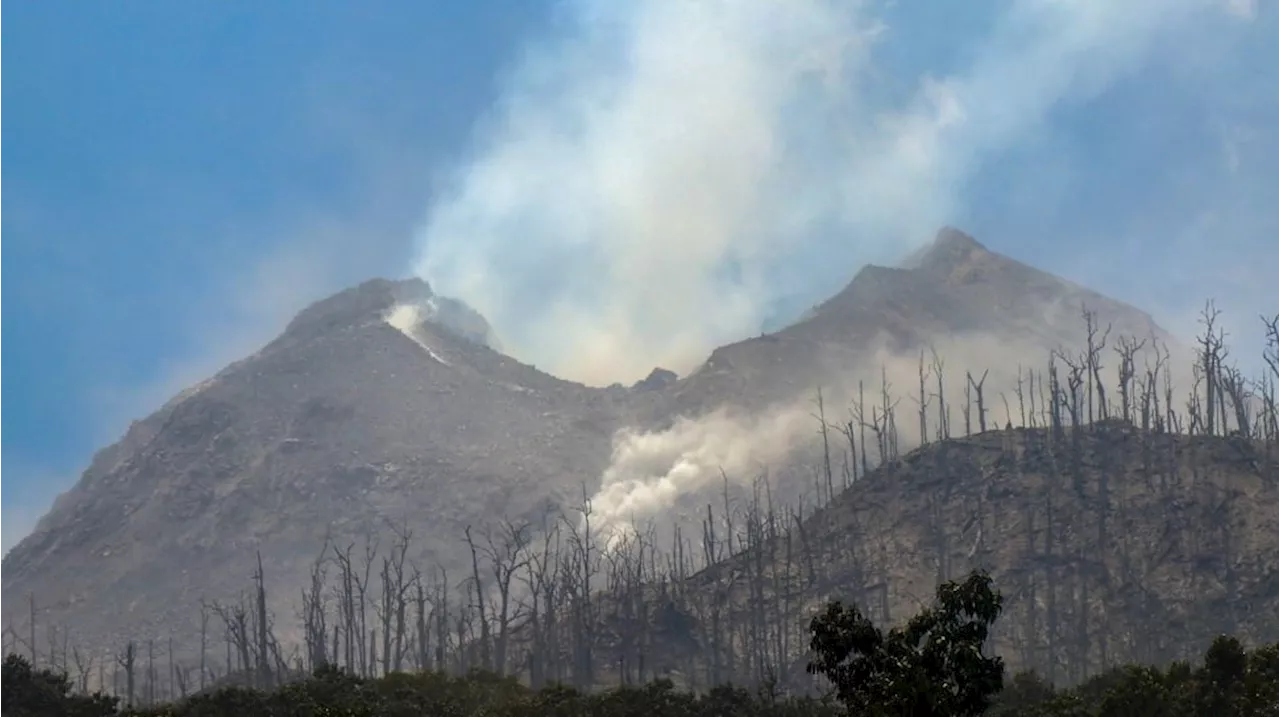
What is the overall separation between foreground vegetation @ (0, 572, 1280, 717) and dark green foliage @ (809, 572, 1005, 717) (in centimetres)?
2

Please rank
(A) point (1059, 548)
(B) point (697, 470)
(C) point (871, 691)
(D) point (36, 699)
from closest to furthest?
A: (C) point (871, 691) < (D) point (36, 699) < (A) point (1059, 548) < (B) point (697, 470)

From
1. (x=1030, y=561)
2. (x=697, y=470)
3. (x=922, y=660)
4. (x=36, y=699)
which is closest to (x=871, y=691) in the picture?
(x=922, y=660)

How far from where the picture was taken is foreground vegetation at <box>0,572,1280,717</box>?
2250 centimetres

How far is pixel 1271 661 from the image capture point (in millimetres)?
37406

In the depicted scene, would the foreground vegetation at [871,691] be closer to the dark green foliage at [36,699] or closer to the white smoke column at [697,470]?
the dark green foliage at [36,699]

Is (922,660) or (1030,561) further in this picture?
(1030,561)

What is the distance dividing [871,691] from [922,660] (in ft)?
3.68

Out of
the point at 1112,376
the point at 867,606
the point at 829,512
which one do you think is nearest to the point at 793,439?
the point at 1112,376

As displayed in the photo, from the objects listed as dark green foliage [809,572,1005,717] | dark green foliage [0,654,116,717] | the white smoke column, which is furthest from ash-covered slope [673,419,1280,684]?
the white smoke column

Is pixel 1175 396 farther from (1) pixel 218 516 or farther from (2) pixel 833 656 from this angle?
(2) pixel 833 656

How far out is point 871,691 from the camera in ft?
75.3

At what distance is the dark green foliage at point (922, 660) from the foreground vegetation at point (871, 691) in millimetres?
23

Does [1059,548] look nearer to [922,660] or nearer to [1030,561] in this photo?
[1030,561]

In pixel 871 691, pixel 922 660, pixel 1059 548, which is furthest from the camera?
pixel 1059 548
